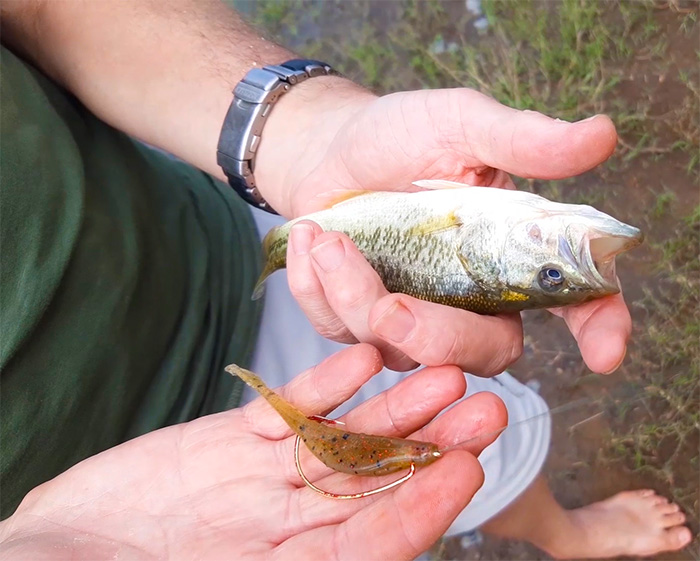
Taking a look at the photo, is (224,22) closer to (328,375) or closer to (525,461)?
(328,375)

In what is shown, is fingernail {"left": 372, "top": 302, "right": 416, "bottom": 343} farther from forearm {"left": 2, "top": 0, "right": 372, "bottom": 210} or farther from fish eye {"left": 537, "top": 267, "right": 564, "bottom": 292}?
forearm {"left": 2, "top": 0, "right": 372, "bottom": 210}

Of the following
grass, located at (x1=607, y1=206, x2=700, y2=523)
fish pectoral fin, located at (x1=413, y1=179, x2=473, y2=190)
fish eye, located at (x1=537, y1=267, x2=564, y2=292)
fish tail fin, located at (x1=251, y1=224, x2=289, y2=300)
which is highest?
fish pectoral fin, located at (x1=413, y1=179, x2=473, y2=190)

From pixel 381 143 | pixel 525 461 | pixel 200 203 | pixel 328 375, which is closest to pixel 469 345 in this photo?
pixel 328 375

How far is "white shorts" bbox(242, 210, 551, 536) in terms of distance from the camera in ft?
7.79

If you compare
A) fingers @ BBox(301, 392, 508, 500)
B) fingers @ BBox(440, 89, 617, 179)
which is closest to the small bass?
fingers @ BBox(440, 89, 617, 179)

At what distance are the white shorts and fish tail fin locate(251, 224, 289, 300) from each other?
0.23 meters

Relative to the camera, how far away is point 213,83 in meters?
2.31

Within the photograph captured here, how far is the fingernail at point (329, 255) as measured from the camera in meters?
1.62

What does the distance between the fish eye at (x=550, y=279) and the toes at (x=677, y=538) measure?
7.61 feet

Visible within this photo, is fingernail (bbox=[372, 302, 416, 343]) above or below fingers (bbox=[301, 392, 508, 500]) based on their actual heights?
above

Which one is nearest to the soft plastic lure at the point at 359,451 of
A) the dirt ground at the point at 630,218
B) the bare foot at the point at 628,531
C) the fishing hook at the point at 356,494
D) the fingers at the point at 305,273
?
the fishing hook at the point at 356,494

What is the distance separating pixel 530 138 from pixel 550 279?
1.37 ft

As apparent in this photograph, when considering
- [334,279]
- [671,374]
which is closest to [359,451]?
[334,279]

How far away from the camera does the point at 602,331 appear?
5.09 ft
